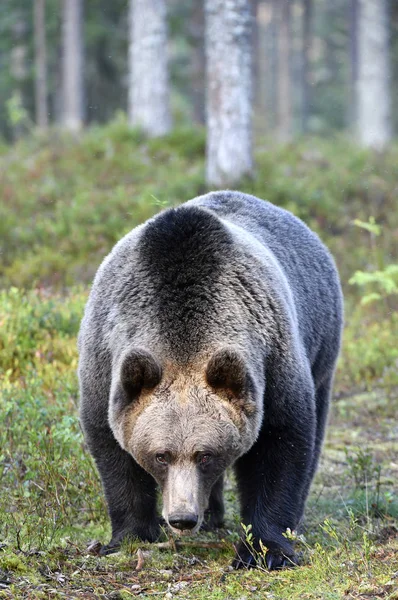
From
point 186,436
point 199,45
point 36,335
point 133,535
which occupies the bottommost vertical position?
point 133,535

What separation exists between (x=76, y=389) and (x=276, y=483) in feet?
8.40

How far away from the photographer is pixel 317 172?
53.3 ft

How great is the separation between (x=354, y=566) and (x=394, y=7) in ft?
88.6

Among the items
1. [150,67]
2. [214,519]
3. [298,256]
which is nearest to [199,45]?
[150,67]

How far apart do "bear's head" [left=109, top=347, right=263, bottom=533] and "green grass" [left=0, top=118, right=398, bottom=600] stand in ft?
1.91

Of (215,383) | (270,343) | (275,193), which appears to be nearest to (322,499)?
(270,343)

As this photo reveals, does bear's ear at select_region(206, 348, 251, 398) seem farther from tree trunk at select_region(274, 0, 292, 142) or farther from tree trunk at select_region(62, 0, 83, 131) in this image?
tree trunk at select_region(274, 0, 292, 142)

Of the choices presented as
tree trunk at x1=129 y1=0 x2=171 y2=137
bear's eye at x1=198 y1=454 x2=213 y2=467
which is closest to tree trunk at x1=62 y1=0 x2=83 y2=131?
tree trunk at x1=129 y1=0 x2=171 y2=137

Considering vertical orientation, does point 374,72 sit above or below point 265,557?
above

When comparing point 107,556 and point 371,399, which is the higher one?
point 107,556

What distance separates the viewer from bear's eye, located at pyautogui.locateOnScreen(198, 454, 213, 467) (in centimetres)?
445

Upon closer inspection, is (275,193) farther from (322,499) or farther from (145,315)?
(145,315)

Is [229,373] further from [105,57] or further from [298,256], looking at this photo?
[105,57]

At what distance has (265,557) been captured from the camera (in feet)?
16.5
